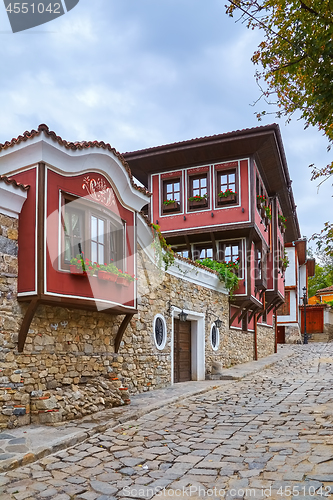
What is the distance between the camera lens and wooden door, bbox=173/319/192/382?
12.1 metres

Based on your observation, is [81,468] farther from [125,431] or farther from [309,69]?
[309,69]

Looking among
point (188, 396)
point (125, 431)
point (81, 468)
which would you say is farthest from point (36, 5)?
point (188, 396)

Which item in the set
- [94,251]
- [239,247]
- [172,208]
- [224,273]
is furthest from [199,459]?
[172,208]

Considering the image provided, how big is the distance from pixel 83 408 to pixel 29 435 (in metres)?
1.42

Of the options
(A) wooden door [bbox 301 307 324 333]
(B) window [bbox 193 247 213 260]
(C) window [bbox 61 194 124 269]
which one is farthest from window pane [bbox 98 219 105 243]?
(A) wooden door [bbox 301 307 324 333]

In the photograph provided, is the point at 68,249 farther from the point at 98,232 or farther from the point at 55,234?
the point at 98,232

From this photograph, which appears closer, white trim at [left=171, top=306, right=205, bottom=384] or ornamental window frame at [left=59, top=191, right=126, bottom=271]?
ornamental window frame at [left=59, top=191, right=126, bottom=271]

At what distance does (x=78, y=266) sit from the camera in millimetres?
7242

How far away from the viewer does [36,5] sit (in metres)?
5.16

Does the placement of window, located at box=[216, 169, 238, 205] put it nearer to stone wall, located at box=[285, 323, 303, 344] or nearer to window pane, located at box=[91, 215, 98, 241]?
window pane, located at box=[91, 215, 98, 241]

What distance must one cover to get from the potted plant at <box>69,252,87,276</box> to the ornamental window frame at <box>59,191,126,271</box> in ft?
0.29

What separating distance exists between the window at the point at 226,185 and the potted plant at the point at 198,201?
0.46 meters

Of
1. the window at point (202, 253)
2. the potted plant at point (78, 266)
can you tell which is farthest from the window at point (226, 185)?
the potted plant at point (78, 266)

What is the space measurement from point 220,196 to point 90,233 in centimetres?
876
